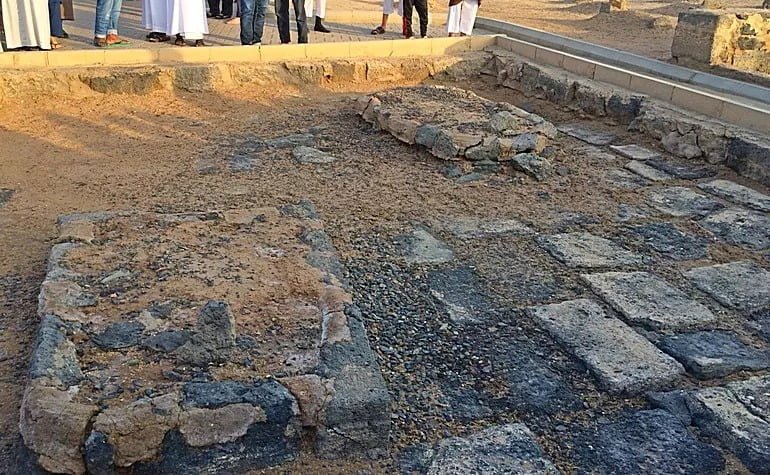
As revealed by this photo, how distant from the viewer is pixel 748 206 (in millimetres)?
4949

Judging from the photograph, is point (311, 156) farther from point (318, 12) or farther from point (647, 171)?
point (318, 12)

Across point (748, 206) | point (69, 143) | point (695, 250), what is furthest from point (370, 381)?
point (69, 143)

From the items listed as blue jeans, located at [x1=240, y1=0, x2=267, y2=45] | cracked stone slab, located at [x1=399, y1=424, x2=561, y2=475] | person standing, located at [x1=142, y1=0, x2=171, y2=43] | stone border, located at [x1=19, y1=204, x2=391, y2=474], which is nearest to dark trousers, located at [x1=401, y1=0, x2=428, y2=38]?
blue jeans, located at [x1=240, y1=0, x2=267, y2=45]

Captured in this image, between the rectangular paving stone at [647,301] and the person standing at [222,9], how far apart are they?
8743mm

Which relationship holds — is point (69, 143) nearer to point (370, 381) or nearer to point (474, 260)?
point (474, 260)

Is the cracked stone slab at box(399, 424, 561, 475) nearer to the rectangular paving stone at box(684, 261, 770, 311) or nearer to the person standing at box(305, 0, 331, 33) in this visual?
the rectangular paving stone at box(684, 261, 770, 311)

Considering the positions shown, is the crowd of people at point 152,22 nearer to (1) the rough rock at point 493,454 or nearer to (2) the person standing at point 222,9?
(2) the person standing at point 222,9

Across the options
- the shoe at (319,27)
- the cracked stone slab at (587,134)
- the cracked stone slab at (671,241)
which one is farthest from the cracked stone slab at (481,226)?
the shoe at (319,27)

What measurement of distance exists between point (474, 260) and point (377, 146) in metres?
2.42

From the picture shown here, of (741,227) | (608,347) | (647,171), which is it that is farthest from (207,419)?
(647,171)

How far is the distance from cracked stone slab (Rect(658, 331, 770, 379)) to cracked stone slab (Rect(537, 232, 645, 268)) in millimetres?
804

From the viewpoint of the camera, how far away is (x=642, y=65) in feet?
27.3

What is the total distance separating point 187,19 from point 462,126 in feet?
13.9

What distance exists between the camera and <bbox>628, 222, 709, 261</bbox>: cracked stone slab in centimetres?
421
